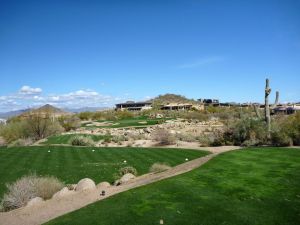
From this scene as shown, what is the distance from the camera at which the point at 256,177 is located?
13406 millimetres

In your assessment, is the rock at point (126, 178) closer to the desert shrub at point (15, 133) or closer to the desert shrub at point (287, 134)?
the desert shrub at point (287, 134)

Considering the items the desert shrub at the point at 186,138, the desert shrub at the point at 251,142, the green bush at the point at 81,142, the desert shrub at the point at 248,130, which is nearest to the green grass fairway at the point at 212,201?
the desert shrub at the point at 251,142

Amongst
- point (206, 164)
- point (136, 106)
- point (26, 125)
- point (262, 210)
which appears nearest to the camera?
point (262, 210)

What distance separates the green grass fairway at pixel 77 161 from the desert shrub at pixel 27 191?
278 cm

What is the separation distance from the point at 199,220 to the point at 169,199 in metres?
2.06

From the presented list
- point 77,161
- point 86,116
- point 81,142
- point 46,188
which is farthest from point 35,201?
point 86,116

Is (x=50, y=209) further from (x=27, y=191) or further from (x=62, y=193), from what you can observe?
(x=27, y=191)

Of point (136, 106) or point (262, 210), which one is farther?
point (136, 106)

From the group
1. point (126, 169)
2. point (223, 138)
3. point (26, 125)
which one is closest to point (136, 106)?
point (26, 125)

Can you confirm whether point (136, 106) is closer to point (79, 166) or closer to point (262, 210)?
point (79, 166)

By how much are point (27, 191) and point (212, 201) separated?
26.0 feet

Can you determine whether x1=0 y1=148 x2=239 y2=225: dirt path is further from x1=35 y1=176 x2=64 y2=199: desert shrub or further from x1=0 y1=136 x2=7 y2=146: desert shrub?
x1=0 y1=136 x2=7 y2=146: desert shrub

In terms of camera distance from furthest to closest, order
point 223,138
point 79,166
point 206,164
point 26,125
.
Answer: point 26,125
point 223,138
point 79,166
point 206,164

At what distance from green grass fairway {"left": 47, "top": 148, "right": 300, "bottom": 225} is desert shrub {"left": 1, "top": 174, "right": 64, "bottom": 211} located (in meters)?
4.13
